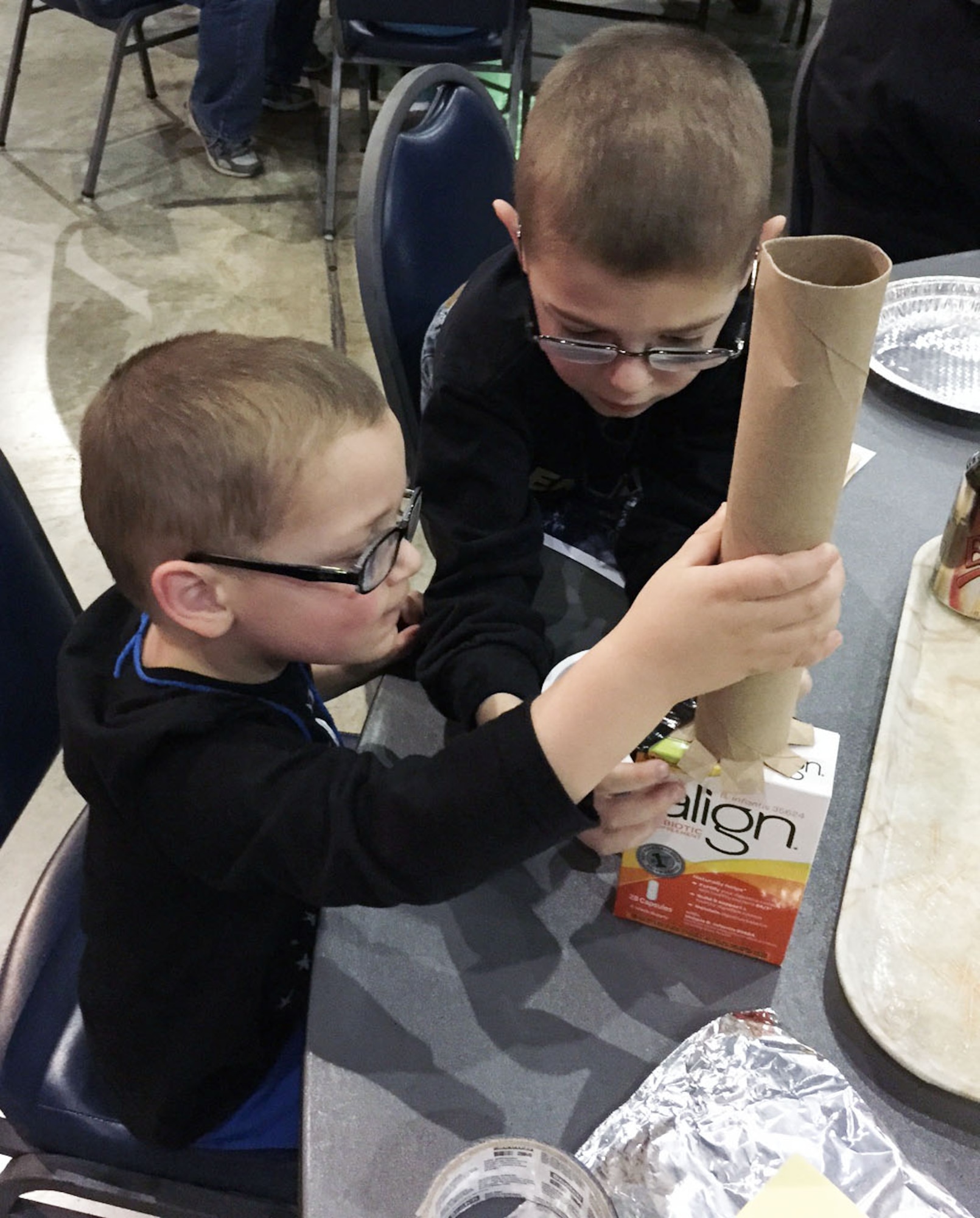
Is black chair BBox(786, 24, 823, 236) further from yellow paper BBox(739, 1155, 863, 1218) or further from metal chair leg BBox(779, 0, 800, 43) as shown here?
metal chair leg BBox(779, 0, 800, 43)

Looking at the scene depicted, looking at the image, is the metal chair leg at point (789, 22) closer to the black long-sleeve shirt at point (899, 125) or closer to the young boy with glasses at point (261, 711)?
the black long-sleeve shirt at point (899, 125)

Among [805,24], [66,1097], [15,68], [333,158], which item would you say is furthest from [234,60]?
[66,1097]

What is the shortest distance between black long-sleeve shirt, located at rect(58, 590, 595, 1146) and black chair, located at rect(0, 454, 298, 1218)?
0.05 metres

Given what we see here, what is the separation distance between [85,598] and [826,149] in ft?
5.34

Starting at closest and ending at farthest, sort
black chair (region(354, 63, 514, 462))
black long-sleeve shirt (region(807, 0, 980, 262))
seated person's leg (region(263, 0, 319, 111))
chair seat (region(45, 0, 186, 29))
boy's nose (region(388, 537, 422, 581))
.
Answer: boy's nose (region(388, 537, 422, 581)) < black chair (region(354, 63, 514, 462)) < black long-sleeve shirt (region(807, 0, 980, 262)) < chair seat (region(45, 0, 186, 29)) < seated person's leg (region(263, 0, 319, 111))

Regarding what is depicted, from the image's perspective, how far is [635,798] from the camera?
26.0 inches


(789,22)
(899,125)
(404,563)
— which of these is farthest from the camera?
(789,22)

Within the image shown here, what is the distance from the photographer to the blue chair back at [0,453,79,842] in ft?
3.16

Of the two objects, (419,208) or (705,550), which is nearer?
(705,550)

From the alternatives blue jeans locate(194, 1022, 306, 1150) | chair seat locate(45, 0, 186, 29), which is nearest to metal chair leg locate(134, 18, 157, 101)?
chair seat locate(45, 0, 186, 29)

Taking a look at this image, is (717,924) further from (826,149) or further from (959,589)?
(826,149)

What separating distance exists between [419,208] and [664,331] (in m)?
A: 0.51

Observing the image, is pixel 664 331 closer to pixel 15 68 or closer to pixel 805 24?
pixel 15 68

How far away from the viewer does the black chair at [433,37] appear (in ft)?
8.36
